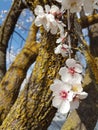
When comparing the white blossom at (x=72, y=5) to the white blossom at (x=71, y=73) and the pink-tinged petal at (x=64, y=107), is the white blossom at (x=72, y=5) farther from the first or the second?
the pink-tinged petal at (x=64, y=107)

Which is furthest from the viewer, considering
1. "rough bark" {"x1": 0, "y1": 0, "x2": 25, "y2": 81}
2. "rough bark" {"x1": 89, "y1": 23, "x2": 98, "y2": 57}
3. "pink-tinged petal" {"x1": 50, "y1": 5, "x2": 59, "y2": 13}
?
"rough bark" {"x1": 0, "y1": 0, "x2": 25, "y2": 81}

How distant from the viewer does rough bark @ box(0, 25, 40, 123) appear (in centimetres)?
268

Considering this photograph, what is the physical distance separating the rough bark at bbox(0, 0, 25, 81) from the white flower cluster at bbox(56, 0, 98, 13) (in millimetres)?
2446

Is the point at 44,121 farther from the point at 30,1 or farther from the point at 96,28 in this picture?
the point at 96,28

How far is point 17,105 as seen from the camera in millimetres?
2172

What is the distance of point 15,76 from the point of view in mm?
2748

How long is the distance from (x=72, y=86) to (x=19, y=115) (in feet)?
3.91

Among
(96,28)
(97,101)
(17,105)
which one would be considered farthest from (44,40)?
(96,28)

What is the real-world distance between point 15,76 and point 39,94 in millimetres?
683

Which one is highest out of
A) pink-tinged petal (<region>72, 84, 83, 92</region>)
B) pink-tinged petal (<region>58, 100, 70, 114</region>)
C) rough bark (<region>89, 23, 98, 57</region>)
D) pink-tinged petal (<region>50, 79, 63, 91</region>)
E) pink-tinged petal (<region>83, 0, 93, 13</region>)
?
rough bark (<region>89, 23, 98, 57</region>)

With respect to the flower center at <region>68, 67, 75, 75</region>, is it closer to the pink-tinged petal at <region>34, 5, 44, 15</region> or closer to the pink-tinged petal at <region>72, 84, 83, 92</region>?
the pink-tinged petal at <region>72, 84, 83, 92</region>

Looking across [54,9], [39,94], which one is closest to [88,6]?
[54,9]

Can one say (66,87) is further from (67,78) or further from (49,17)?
(49,17)

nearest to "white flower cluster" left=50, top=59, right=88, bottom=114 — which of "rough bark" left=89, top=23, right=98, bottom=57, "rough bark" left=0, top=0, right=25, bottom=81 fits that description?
"rough bark" left=89, top=23, right=98, bottom=57
